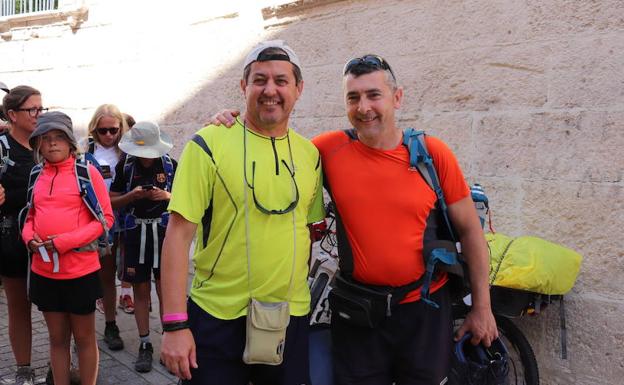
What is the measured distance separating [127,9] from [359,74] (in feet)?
17.5

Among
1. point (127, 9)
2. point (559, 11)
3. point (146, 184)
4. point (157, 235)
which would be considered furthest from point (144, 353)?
point (127, 9)

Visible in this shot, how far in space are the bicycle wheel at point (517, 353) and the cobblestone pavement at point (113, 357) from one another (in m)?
2.12

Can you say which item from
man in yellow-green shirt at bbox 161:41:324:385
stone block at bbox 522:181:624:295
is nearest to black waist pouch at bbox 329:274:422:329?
man in yellow-green shirt at bbox 161:41:324:385

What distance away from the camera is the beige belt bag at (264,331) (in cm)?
226

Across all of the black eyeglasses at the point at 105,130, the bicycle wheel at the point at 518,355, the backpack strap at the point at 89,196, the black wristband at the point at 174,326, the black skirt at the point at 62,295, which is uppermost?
the black eyeglasses at the point at 105,130

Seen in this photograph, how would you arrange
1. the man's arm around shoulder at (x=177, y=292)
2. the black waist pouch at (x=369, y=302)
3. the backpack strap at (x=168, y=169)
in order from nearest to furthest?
the man's arm around shoulder at (x=177, y=292) → the black waist pouch at (x=369, y=302) → the backpack strap at (x=168, y=169)

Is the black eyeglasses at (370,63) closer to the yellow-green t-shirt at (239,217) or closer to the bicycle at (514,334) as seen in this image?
the yellow-green t-shirt at (239,217)

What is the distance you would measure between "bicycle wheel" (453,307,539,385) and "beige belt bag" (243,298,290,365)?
1.66 metres

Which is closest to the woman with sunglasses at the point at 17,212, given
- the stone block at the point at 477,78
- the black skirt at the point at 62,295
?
the black skirt at the point at 62,295

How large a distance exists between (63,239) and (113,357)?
1485mm

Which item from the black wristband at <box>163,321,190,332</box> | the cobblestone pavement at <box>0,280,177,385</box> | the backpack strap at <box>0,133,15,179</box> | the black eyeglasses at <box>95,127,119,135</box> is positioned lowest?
the cobblestone pavement at <box>0,280,177,385</box>

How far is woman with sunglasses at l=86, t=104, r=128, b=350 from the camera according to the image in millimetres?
4828

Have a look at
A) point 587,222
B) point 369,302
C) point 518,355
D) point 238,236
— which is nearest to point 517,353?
point 518,355

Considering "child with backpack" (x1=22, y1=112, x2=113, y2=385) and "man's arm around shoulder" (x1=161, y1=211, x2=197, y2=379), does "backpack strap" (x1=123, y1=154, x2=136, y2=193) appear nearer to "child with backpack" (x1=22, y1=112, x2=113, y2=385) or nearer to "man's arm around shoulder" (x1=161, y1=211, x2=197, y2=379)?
"child with backpack" (x1=22, y1=112, x2=113, y2=385)
